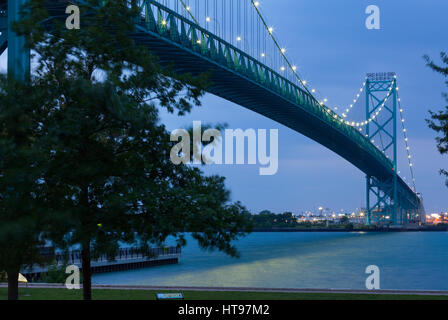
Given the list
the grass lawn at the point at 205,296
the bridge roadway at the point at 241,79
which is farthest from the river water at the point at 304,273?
the grass lawn at the point at 205,296

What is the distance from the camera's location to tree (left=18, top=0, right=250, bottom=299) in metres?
8.81

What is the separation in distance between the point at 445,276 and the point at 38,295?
3603 centimetres

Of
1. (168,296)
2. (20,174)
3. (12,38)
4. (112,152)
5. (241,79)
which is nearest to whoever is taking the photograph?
(20,174)

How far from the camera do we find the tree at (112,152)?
881 cm

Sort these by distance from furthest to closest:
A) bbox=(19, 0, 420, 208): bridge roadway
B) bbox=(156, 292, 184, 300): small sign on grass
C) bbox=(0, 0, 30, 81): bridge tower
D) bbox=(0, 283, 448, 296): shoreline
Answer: bbox=(19, 0, 420, 208): bridge roadway → bbox=(0, 283, 448, 296): shoreline → bbox=(0, 0, 30, 81): bridge tower → bbox=(156, 292, 184, 300): small sign on grass

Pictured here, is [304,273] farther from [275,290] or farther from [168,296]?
[168,296]

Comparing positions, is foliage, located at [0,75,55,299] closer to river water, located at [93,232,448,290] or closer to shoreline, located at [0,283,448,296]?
shoreline, located at [0,283,448,296]

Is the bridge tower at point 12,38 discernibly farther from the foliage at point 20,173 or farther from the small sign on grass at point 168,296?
the small sign on grass at point 168,296

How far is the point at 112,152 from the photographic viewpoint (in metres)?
9.60

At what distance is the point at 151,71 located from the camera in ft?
32.7

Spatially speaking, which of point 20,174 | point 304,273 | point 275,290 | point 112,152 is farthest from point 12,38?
point 304,273

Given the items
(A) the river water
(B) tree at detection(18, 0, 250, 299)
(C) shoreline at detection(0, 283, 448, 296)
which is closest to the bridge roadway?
(B) tree at detection(18, 0, 250, 299)
